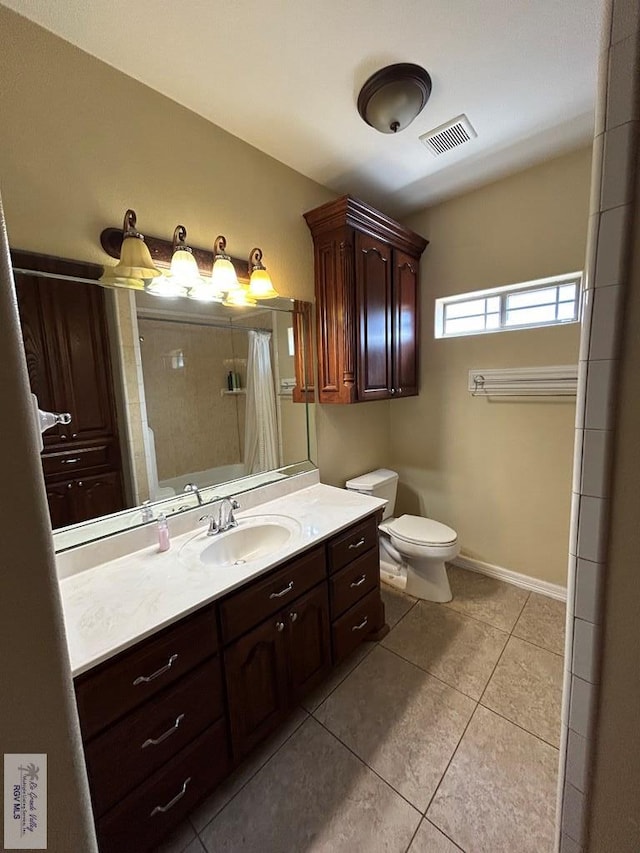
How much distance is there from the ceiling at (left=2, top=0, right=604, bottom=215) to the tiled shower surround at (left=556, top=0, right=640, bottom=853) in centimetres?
71

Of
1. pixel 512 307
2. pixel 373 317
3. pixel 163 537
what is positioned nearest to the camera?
pixel 163 537

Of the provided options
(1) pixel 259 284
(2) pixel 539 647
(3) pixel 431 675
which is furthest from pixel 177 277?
(2) pixel 539 647

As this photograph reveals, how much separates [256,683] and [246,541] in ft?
1.72

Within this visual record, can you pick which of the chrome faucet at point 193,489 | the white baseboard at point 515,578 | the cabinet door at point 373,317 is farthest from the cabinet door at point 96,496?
the white baseboard at point 515,578

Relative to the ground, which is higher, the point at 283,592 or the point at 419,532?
the point at 283,592

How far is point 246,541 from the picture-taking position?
1.53m

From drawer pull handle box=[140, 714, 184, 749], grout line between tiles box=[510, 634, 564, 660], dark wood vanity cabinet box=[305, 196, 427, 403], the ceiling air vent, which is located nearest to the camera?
drawer pull handle box=[140, 714, 184, 749]

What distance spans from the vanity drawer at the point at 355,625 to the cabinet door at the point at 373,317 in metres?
1.10

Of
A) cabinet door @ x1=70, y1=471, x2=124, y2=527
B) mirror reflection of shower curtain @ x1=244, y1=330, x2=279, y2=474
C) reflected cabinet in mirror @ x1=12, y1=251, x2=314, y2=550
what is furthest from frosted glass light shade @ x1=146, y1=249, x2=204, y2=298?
cabinet door @ x1=70, y1=471, x2=124, y2=527

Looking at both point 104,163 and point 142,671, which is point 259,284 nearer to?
point 104,163

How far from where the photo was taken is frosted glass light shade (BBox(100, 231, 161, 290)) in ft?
4.09

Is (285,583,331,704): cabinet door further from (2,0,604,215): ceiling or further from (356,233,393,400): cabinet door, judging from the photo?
(2,0,604,215): ceiling

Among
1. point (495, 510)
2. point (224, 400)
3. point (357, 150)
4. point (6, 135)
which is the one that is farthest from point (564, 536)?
point (6, 135)

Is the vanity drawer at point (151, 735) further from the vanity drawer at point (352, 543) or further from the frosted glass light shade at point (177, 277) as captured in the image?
the frosted glass light shade at point (177, 277)
